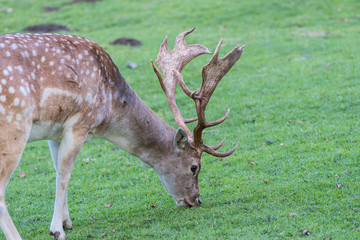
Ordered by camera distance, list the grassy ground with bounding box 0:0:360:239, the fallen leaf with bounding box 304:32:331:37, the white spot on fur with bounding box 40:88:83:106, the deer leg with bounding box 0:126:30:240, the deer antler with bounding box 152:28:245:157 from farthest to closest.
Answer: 1. the fallen leaf with bounding box 304:32:331:37
2. the deer antler with bounding box 152:28:245:157
3. the grassy ground with bounding box 0:0:360:239
4. the white spot on fur with bounding box 40:88:83:106
5. the deer leg with bounding box 0:126:30:240

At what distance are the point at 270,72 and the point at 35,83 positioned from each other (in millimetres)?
7591

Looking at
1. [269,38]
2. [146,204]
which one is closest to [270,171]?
[146,204]

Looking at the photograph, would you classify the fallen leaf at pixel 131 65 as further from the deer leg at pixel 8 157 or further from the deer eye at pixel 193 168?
the deer leg at pixel 8 157

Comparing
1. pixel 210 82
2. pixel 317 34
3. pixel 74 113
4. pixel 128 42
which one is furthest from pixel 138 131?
pixel 317 34

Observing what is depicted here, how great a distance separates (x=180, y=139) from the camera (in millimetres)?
6117

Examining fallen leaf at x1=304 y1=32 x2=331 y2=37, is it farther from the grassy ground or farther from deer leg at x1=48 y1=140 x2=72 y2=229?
deer leg at x1=48 y1=140 x2=72 y2=229

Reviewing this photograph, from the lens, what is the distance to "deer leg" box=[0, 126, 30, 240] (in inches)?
190

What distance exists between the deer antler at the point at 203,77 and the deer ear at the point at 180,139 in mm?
128

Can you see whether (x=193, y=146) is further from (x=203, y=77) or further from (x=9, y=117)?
(x=9, y=117)

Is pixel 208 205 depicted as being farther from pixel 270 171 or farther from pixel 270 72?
Result: pixel 270 72

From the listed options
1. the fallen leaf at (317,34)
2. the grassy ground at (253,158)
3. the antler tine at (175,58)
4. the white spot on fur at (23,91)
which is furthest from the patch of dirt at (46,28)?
the white spot on fur at (23,91)

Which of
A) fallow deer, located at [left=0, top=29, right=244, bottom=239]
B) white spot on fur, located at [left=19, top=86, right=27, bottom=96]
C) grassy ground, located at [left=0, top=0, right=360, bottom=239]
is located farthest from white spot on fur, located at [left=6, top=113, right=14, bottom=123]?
grassy ground, located at [left=0, top=0, right=360, bottom=239]

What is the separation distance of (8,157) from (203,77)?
92.2 inches

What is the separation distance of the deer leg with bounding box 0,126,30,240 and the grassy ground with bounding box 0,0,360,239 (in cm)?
86
